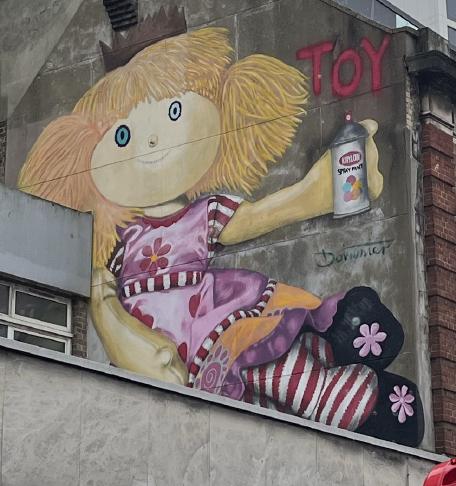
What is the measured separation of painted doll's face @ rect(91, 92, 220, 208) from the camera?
27031mm

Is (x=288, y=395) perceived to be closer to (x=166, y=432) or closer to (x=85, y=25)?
(x=166, y=432)

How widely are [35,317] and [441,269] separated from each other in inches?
295

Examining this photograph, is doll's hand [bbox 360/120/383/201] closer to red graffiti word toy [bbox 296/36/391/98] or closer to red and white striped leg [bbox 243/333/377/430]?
red graffiti word toy [bbox 296/36/391/98]

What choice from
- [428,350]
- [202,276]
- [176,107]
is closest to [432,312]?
[428,350]

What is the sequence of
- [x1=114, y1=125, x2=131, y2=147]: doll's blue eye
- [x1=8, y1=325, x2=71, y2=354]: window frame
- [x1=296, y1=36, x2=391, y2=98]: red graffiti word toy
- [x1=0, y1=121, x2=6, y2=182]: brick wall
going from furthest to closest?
[x1=0, y1=121, x2=6, y2=182]: brick wall < [x1=114, y1=125, x2=131, y2=147]: doll's blue eye < [x1=8, y1=325, x2=71, y2=354]: window frame < [x1=296, y1=36, x2=391, y2=98]: red graffiti word toy

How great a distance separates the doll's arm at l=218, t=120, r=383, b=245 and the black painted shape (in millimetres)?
5106

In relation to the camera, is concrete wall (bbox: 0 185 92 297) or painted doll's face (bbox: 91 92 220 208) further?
painted doll's face (bbox: 91 92 220 208)

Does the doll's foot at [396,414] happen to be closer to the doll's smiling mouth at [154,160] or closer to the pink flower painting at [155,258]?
the pink flower painting at [155,258]

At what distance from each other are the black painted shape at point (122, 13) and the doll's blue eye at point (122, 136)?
2083 millimetres

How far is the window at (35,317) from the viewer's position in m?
26.5

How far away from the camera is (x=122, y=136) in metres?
28.4
